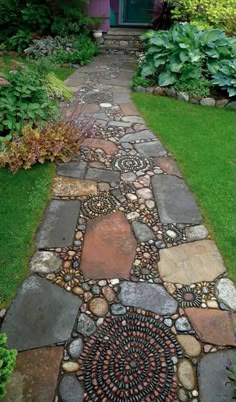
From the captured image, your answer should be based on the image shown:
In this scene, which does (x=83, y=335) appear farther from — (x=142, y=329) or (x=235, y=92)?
(x=235, y=92)

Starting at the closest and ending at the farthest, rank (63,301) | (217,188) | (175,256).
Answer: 1. (63,301)
2. (175,256)
3. (217,188)

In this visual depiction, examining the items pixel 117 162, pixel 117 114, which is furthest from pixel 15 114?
pixel 117 114

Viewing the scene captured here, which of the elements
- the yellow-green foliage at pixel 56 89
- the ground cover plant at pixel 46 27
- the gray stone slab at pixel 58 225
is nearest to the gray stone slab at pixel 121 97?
the yellow-green foliage at pixel 56 89

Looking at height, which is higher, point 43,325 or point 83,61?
point 83,61

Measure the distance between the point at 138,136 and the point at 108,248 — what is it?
1.97 m

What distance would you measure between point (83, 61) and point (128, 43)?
164 cm

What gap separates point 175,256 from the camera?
8.29ft

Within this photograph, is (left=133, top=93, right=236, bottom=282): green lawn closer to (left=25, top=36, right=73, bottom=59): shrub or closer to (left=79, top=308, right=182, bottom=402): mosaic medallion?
(left=79, top=308, right=182, bottom=402): mosaic medallion

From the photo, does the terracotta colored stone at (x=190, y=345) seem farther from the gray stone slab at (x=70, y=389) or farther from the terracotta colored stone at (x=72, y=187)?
the terracotta colored stone at (x=72, y=187)

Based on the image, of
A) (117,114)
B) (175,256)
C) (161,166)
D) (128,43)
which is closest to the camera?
(175,256)

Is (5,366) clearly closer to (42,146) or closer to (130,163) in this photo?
(42,146)

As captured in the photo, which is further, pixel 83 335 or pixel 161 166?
pixel 161 166

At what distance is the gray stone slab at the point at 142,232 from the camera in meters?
2.68

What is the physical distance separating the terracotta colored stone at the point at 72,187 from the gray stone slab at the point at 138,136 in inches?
39.7
